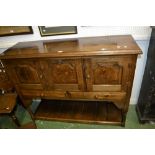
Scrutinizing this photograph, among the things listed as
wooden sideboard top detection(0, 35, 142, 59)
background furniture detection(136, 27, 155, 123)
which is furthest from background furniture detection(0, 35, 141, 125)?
background furniture detection(136, 27, 155, 123)

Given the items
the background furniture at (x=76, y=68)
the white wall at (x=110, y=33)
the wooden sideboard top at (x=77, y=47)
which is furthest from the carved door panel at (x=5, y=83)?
the wooden sideboard top at (x=77, y=47)

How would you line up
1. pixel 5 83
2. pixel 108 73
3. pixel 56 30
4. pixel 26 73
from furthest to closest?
pixel 5 83, pixel 56 30, pixel 26 73, pixel 108 73

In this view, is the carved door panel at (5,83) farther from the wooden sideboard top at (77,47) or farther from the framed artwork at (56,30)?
the framed artwork at (56,30)

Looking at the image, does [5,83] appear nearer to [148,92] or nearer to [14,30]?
[14,30]

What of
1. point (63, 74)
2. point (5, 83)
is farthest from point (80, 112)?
point (5, 83)

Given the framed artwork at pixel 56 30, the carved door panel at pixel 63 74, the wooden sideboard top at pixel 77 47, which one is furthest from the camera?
the framed artwork at pixel 56 30

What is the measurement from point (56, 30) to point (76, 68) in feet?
1.85

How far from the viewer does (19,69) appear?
5.07ft

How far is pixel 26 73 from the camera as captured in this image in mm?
1554

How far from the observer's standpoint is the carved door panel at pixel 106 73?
1.30 meters

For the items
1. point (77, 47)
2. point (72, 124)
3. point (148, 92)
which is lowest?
point (72, 124)

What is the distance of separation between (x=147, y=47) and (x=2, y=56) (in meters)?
1.53

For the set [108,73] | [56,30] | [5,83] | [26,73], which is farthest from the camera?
[5,83]
